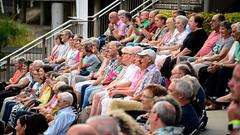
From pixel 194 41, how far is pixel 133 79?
207cm

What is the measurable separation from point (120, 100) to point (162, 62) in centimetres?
240

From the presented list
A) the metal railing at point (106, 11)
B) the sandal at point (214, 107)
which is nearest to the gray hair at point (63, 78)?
the sandal at point (214, 107)

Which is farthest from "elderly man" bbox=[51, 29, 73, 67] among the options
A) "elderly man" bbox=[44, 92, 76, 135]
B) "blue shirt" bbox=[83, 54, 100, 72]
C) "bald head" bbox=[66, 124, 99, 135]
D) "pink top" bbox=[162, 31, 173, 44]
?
"bald head" bbox=[66, 124, 99, 135]

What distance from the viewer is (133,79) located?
10766 millimetres

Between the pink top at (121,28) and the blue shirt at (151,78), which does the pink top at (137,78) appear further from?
the pink top at (121,28)

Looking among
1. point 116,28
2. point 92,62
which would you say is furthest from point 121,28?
point 92,62

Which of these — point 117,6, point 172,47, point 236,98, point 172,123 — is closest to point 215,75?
point 172,47

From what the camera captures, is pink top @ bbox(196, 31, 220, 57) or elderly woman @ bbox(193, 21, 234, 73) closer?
elderly woman @ bbox(193, 21, 234, 73)

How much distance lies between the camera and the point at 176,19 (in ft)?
42.3

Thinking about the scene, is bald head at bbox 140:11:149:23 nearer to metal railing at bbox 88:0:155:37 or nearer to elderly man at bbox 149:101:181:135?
metal railing at bbox 88:0:155:37

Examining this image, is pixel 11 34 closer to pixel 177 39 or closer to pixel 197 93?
pixel 177 39

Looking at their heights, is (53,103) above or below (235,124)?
below

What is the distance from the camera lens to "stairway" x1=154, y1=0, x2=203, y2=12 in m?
17.4

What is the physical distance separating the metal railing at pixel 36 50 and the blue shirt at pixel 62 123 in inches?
302
